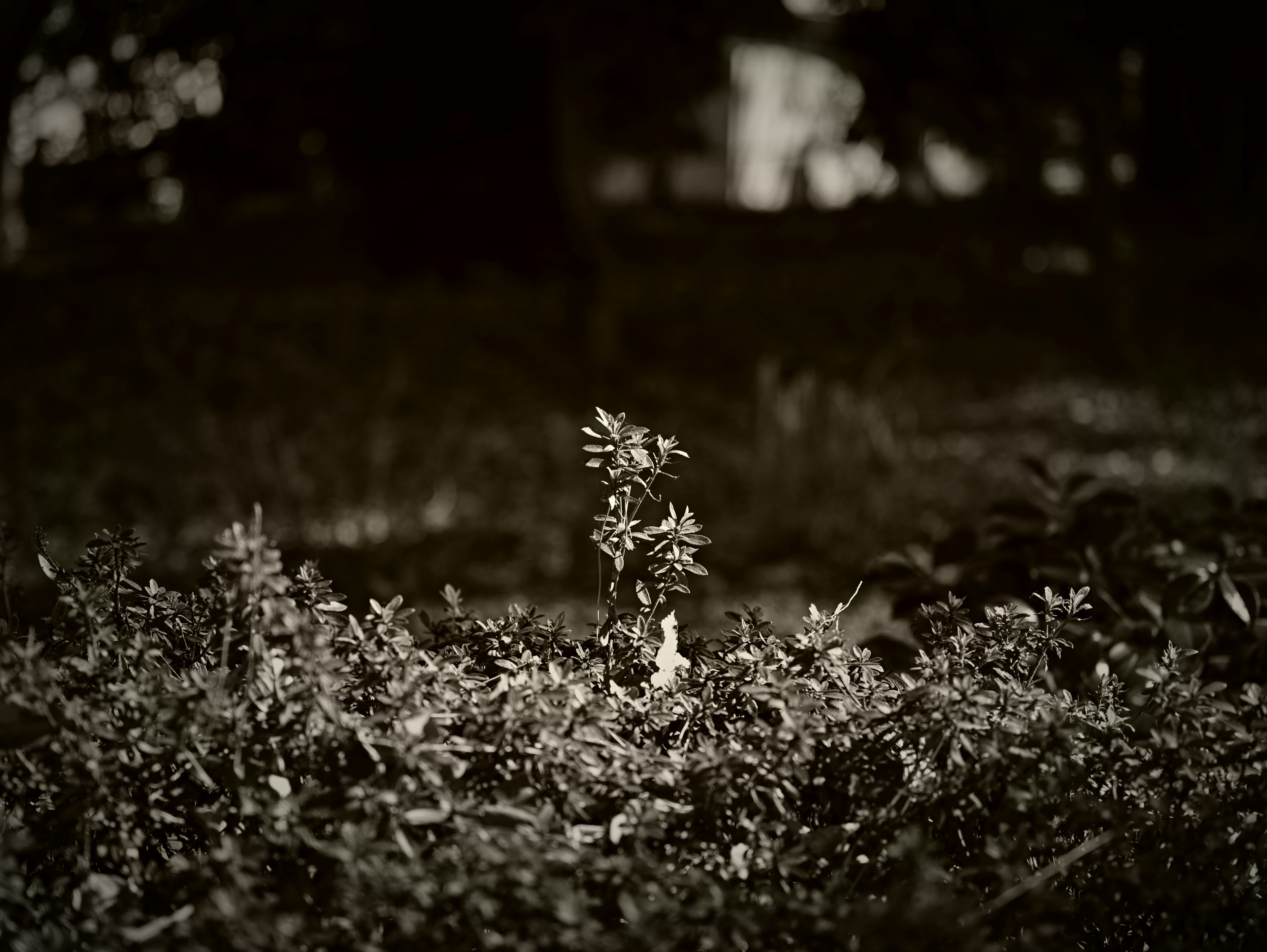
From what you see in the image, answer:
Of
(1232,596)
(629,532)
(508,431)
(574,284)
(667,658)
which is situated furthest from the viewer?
(574,284)

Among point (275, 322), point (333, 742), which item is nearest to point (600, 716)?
point (333, 742)

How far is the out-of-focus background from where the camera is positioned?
6.60 m

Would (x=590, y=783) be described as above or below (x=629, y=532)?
below

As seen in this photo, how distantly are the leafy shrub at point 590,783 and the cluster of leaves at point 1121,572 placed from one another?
0.32 m

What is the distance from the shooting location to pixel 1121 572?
7.58 feet

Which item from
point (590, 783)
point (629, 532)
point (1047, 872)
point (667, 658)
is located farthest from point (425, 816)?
point (1047, 872)

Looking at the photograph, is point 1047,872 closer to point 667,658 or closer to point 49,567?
point 667,658

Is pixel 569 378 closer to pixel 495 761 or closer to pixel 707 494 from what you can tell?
pixel 707 494

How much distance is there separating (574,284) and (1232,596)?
9.23 m

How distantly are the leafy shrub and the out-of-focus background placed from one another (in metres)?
3.55

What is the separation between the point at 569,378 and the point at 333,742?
27.6 feet

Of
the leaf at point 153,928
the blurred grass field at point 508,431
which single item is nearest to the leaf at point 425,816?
the leaf at point 153,928

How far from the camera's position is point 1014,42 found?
8469 mm

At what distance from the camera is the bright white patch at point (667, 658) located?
174 centimetres
